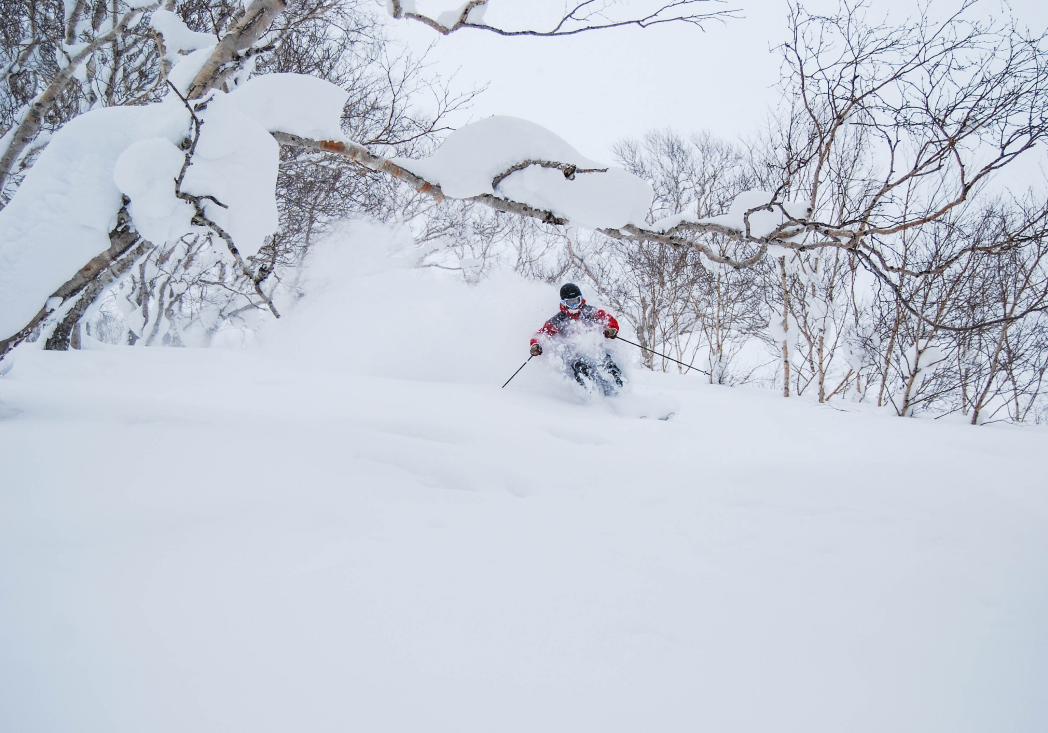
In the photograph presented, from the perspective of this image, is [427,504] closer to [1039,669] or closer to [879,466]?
[1039,669]

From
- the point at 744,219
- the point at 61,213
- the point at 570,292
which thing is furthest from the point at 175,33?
the point at 570,292

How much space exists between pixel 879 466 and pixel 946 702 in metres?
2.06

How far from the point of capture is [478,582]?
1.26 m

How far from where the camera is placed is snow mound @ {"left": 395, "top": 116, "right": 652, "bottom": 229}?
2.16 meters

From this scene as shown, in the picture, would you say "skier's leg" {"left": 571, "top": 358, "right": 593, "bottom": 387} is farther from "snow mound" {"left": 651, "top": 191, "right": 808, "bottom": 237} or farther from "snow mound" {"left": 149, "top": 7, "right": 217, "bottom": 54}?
"snow mound" {"left": 149, "top": 7, "right": 217, "bottom": 54}

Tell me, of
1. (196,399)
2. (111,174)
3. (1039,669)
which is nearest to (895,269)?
(1039,669)

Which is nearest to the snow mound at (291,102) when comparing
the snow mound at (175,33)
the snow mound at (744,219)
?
the snow mound at (175,33)

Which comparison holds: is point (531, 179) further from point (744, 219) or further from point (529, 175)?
point (744, 219)

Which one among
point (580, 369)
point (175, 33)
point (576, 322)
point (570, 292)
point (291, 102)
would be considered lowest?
point (580, 369)

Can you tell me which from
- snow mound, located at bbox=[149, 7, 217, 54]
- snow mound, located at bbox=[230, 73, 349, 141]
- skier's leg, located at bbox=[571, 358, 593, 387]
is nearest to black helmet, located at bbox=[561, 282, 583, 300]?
skier's leg, located at bbox=[571, 358, 593, 387]

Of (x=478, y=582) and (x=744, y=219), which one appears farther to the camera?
(x=744, y=219)

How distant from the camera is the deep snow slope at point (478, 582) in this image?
871 mm

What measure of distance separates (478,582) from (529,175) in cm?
188

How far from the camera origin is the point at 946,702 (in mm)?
954
